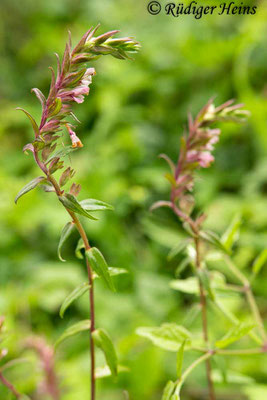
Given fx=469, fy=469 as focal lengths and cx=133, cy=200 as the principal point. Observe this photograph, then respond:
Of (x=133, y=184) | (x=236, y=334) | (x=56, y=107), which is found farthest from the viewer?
(x=133, y=184)

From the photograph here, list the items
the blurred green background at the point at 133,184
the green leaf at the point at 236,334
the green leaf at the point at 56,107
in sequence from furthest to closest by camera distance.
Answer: the blurred green background at the point at 133,184
the green leaf at the point at 236,334
the green leaf at the point at 56,107

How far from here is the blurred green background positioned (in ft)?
3.59

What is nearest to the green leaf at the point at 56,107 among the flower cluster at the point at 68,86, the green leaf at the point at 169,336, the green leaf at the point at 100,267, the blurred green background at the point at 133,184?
the flower cluster at the point at 68,86

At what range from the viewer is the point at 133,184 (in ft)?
5.72

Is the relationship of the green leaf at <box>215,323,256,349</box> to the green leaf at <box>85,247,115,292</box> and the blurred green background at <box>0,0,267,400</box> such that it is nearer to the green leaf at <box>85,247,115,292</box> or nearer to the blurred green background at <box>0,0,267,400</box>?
the green leaf at <box>85,247,115,292</box>

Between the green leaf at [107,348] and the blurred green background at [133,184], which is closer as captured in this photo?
the green leaf at [107,348]

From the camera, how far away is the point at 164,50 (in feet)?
7.10

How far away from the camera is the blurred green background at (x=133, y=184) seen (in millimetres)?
1093

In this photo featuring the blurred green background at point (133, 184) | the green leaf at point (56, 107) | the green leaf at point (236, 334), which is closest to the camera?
the green leaf at point (56, 107)

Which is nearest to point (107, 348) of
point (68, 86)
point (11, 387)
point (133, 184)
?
point (11, 387)

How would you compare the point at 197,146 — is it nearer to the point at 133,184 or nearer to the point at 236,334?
the point at 236,334

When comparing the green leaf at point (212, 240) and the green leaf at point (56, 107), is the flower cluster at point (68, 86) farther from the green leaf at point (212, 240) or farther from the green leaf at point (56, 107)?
the green leaf at point (212, 240)

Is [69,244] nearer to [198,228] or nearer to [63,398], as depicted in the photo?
[63,398]

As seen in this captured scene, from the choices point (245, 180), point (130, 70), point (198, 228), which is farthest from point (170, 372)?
point (130, 70)
